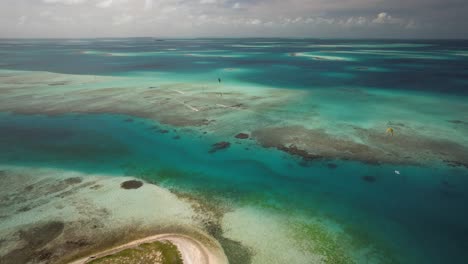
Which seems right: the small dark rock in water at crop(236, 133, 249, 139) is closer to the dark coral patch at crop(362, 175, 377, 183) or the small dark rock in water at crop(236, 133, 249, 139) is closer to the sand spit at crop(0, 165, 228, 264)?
the sand spit at crop(0, 165, 228, 264)

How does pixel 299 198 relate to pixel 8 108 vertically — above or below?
below

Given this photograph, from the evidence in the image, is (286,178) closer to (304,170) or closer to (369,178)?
(304,170)

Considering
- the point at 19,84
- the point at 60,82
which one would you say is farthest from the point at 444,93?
the point at 19,84

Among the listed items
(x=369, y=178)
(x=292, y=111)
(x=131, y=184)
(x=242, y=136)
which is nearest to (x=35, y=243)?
(x=131, y=184)

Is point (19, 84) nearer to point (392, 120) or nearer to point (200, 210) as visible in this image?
point (200, 210)

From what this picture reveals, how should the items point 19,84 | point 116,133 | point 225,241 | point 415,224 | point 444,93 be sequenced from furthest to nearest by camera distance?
point 19,84 < point 444,93 < point 116,133 < point 415,224 < point 225,241
